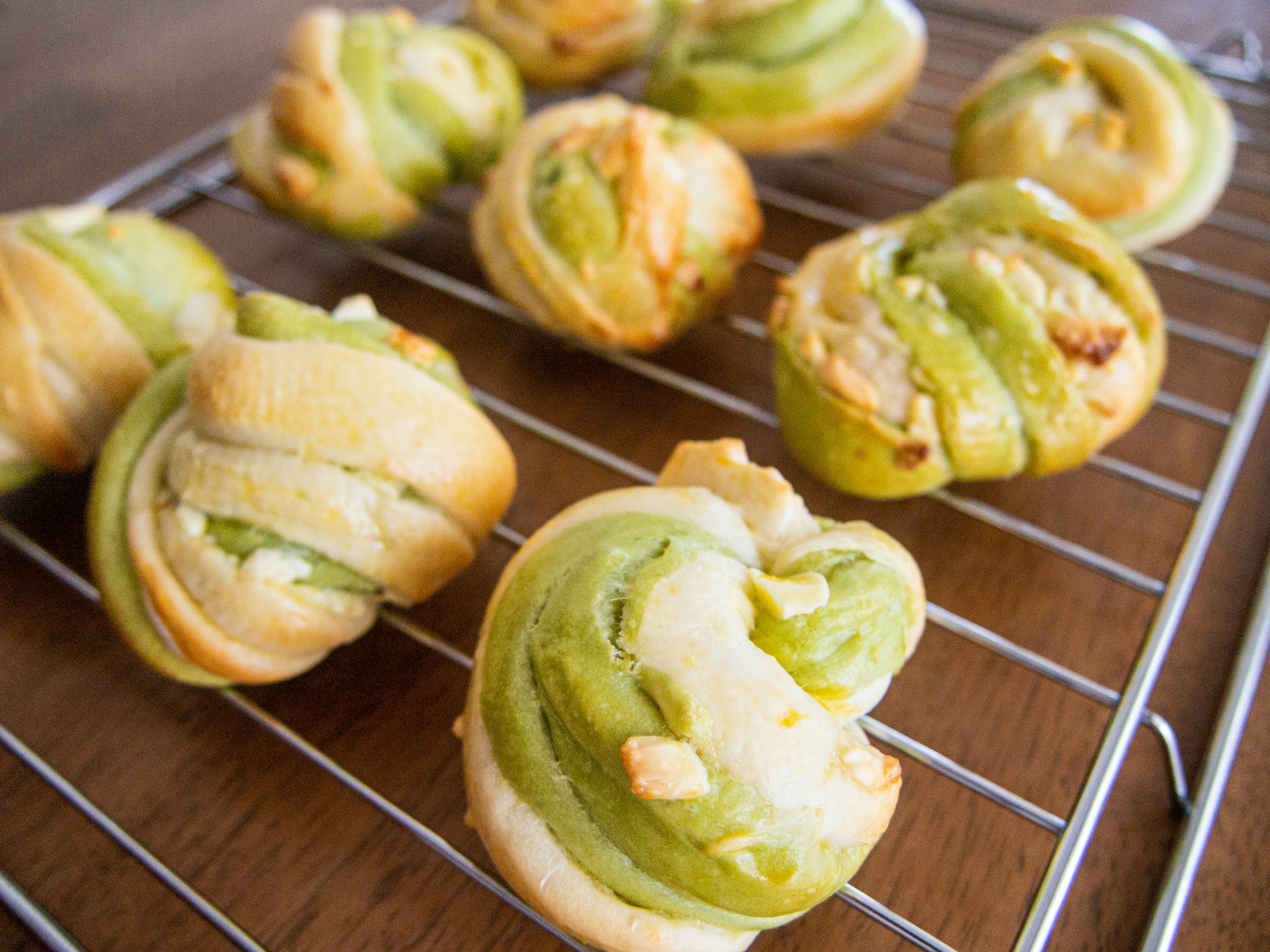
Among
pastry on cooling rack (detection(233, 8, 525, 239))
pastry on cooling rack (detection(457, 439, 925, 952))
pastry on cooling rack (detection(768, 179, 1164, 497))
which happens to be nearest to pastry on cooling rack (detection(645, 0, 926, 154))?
pastry on cooling rack (detection(233, 8, 525, 239))

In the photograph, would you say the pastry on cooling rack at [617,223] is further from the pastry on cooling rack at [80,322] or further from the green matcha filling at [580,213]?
the pastry on cooling rack at [80,322]

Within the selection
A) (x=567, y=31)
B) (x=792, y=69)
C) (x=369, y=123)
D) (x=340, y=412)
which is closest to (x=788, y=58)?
(x=792, y=69)

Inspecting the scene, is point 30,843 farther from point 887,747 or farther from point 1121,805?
point 1121,805

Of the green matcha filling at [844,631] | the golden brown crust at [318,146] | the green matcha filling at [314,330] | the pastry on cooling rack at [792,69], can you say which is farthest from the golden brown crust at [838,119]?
the green matcha filling at [844,631]

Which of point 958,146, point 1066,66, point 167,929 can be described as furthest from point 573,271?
point 167,929

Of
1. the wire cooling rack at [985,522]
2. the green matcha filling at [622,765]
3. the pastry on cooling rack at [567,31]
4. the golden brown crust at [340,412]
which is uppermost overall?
the pastry on cooling rack at [567,31]

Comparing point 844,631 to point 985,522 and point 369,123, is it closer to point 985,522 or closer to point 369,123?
point 985,522
